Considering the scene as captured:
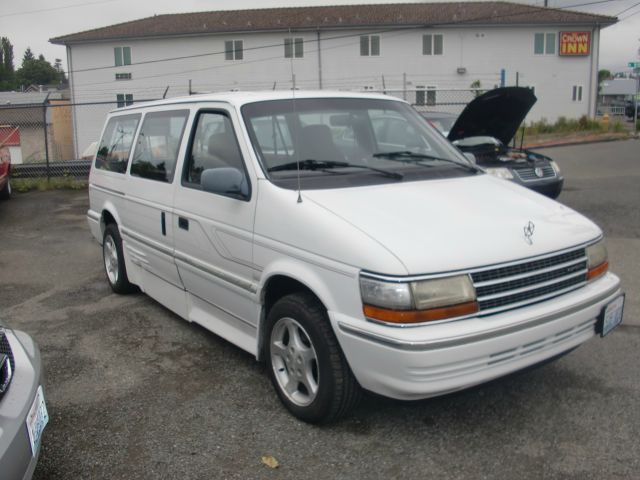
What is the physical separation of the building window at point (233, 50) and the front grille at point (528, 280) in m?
42.7

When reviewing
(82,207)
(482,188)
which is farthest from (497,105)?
(82,207)

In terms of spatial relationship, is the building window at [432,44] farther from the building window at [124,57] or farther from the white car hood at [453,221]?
the white car hood at [453,221]

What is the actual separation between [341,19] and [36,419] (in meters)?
44.2

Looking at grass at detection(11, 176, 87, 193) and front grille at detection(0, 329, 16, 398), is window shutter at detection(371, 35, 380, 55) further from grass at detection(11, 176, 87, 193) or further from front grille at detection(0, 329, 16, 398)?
front grille at detection(0, 329, 16, 398)

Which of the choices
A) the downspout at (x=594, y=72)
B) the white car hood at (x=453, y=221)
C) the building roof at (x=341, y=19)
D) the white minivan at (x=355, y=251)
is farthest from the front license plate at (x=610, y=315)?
the downspout at (x=594, y=72)

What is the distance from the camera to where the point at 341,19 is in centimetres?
4403

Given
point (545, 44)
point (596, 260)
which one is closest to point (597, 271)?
point (596, 260)

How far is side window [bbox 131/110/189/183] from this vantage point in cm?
485

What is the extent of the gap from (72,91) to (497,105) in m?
41.6

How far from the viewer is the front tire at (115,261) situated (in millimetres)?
6039

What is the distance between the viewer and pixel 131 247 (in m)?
5.68

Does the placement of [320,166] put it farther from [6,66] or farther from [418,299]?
[6,66]

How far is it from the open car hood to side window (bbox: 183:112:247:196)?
15.0 ft

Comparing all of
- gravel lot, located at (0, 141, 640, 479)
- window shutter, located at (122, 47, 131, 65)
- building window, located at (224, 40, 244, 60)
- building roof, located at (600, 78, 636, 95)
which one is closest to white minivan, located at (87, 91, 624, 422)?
gravel lot, located at (0, 141, 640, 479)
